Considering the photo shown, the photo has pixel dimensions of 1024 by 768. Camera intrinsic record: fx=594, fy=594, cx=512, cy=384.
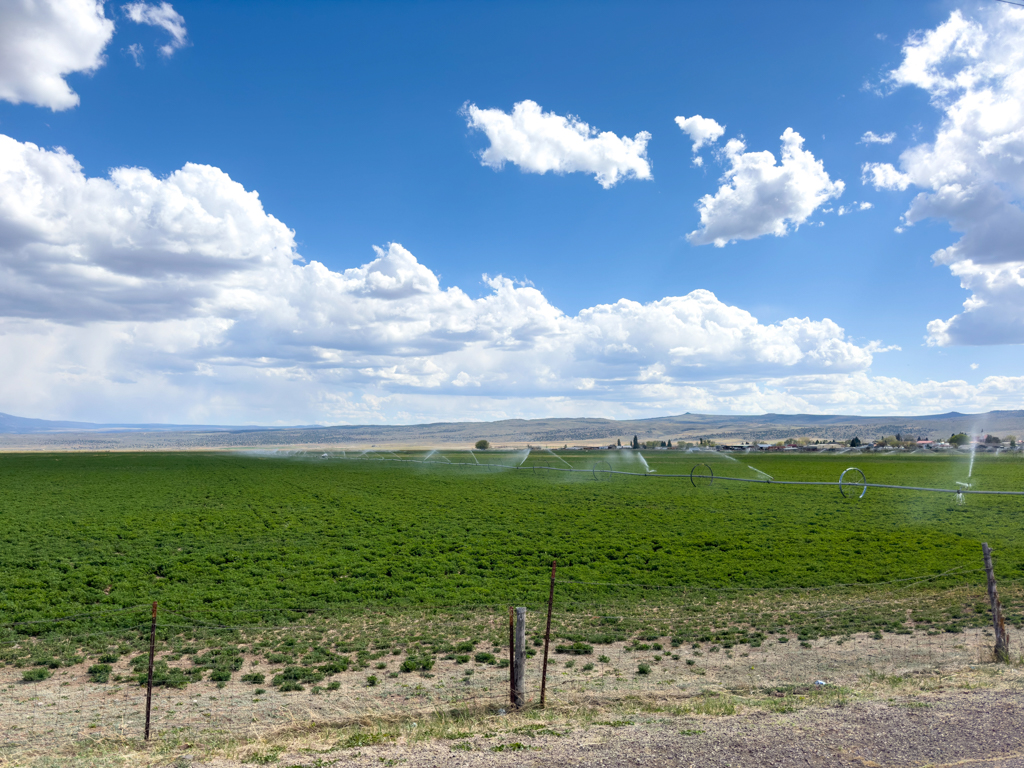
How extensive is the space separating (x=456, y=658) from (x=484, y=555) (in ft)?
34.5

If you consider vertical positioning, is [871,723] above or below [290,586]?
above

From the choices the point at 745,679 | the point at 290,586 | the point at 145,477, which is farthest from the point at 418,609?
the point at 145,477

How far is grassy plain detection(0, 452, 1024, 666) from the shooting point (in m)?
15.4

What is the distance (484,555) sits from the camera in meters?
22.4

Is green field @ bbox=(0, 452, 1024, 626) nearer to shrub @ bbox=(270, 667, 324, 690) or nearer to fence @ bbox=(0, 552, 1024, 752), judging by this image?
fence @ bbox=(0, 552, 1024, 752)

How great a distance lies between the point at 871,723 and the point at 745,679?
3.13 m

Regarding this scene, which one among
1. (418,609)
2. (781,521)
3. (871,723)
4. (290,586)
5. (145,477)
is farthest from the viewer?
(145,477)

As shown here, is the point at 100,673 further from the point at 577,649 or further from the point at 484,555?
the point at 484,555

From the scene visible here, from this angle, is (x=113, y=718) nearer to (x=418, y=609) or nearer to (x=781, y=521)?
(x=418, y=609)

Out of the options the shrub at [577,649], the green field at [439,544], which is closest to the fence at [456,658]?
the shrub at [577,649]

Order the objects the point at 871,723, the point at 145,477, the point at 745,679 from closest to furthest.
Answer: the point at 871,723, the point at 745,679, the point at 145,477

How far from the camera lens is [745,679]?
34.7ft

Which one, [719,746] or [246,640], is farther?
[246,640]

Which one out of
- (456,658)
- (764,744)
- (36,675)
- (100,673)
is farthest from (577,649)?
(36,675)
